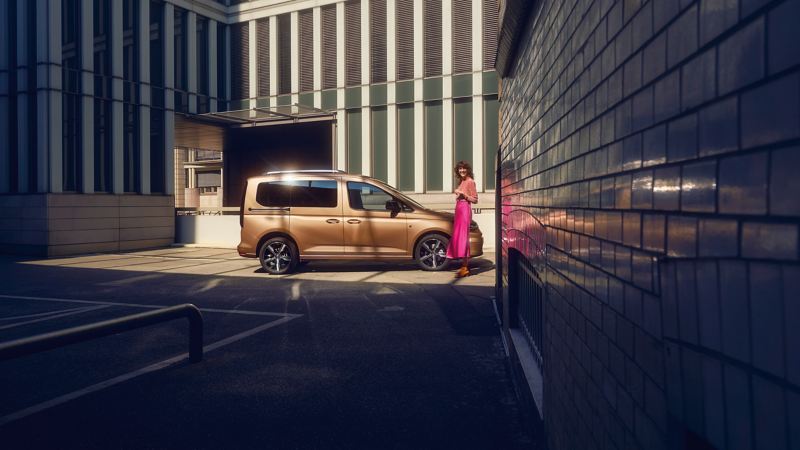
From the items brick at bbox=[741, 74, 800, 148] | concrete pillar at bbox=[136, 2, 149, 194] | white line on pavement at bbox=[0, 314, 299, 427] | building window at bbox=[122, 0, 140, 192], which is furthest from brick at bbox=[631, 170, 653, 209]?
concrete pillar at bbox=[136, 2, 149, 194]

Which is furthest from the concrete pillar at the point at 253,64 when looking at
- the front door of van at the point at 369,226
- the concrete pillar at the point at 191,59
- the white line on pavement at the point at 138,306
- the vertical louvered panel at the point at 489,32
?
the white line on pavement at the point at 138,306

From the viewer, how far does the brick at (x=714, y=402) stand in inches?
37.8

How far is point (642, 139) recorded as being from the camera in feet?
4.61

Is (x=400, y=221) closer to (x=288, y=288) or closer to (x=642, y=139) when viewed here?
(x=288, y=288)

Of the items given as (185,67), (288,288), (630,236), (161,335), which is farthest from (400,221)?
(185,67)

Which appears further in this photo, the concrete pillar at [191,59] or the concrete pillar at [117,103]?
the concrete pillar at [191,59]

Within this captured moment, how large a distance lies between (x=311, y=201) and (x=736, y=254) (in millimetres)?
11325

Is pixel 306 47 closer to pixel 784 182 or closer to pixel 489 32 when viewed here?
pixel 489 32

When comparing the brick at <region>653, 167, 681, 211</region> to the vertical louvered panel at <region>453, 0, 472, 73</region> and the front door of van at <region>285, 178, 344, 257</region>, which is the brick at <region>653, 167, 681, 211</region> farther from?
the vertical louvered panel at <region>453, 0, 472, 73</region>

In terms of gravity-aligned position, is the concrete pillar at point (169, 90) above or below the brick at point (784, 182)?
above

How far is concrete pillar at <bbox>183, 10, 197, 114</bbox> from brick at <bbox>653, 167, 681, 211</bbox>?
2051 centimetres

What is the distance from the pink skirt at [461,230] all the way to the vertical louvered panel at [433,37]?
921cm

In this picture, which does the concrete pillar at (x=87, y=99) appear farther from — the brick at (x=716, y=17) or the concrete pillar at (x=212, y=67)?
the brick at (x=716, y=17)

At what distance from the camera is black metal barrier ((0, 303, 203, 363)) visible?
142 inches
